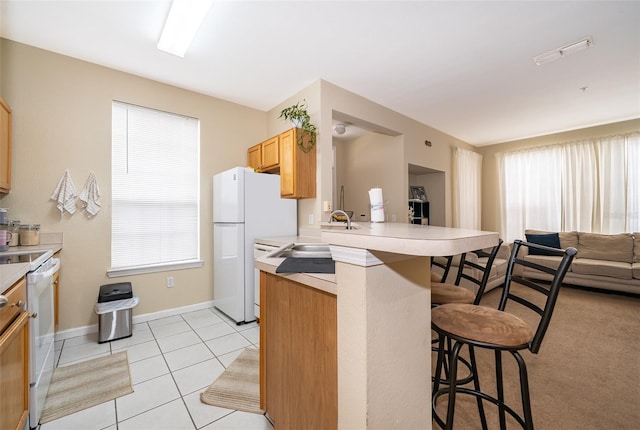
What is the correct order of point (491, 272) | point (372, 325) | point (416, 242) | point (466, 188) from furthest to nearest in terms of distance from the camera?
point (466, 188)
point (491, 272)
point (372, 325)
point (416, 242)

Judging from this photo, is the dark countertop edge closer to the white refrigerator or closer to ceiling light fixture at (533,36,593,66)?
the white refrigerator

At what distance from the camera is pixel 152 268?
3002mm

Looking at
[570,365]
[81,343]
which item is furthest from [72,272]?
[570,365]

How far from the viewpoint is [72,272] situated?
2574mm

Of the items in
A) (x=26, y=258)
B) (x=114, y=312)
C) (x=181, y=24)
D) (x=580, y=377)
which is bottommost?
(x=580, y=377)

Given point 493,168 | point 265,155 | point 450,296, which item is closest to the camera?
point 450,296

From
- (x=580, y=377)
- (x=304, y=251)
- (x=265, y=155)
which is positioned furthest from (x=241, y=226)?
(x=580, y=377)

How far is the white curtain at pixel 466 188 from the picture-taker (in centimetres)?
529

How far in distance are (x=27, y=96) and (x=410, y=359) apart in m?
3.75

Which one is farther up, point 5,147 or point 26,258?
point 5,147

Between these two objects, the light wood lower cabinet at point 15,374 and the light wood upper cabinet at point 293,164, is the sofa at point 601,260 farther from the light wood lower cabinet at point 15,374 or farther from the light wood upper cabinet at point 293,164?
the light wood lower cabinet at point 15,374

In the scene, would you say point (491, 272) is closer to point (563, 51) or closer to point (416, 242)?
point (563, 51)

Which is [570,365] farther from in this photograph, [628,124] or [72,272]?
[628,124]

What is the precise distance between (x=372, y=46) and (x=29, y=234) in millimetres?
3591
